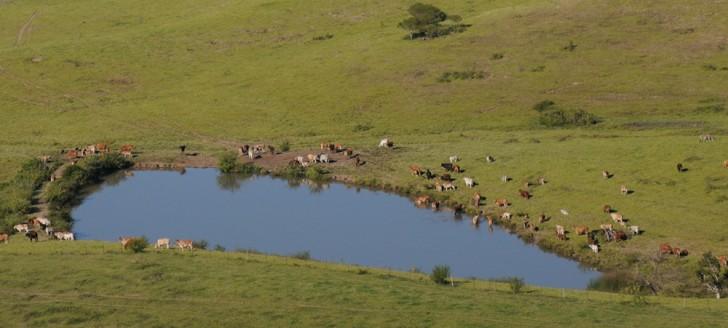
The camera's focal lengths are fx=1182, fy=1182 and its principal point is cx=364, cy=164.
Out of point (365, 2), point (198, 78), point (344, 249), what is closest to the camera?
point (344, 249)

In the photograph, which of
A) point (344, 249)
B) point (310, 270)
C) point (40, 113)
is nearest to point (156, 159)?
point (40, 113)

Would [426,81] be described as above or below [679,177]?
above

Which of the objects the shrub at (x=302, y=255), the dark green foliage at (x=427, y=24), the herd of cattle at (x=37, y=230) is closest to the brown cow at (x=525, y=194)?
the shrub at (x=302, y=255)

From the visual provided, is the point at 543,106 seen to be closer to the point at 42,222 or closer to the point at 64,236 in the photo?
the point at 42,222

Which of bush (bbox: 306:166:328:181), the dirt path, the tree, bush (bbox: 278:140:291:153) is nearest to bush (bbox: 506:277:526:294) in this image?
the tree

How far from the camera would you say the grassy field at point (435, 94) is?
64938 millimetres

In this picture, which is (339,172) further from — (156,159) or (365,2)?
(365,2)

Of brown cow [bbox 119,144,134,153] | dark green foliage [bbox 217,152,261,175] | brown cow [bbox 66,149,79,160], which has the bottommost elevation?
dark green foliage [bbox 217,152,261,175]

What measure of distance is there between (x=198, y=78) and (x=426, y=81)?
21.5 meters

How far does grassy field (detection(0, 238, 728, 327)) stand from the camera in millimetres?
41719

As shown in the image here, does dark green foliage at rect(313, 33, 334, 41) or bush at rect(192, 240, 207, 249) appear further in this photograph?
dark green foliage at rect(313, 33, 334, 41)

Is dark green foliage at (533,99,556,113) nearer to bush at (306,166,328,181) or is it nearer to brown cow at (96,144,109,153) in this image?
bush at (306,166,328,181)

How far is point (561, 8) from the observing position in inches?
4387

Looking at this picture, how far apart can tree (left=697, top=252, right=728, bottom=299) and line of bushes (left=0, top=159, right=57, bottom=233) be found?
3465 centimetres
